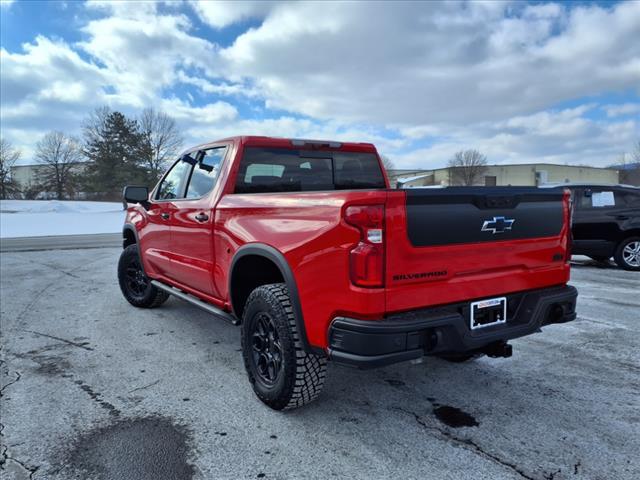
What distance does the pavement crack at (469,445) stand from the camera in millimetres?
2387

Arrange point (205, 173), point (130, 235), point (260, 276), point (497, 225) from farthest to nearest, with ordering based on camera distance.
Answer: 1. point (130, 235)
2. point (205, 173)
3. point (260, 276)
4. point (497, 225)

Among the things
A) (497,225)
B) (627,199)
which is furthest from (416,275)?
(627,199)

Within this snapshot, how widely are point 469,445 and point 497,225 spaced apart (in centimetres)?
132

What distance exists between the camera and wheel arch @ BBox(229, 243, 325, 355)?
2.74 meters

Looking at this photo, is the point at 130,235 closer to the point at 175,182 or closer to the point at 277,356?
the point at 175,182

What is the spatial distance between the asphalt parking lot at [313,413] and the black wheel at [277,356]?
0.57 ft

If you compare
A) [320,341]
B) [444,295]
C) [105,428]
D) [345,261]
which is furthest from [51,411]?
[444,295]

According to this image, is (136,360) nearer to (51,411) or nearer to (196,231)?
(51,411)

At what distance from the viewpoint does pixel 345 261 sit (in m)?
2.40

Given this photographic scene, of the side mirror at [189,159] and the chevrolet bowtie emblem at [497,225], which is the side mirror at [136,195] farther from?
the chevrolet bowtie emblem at [497,225]

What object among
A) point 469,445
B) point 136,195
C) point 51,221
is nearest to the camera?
point 469,445

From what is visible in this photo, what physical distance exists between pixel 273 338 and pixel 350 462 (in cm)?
93

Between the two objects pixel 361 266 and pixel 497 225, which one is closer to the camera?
pixel 361 266

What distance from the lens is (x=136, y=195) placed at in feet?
16.7
